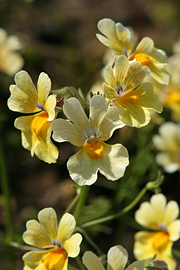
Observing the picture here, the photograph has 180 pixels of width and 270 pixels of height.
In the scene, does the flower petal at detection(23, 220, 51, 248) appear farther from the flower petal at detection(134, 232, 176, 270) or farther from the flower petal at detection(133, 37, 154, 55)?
the flower petal at detection(133, 37, 154, 55)

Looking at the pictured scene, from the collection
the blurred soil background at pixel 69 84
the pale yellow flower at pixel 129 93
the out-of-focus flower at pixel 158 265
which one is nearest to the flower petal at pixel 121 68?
the pale yellow flower at pixel 129 93

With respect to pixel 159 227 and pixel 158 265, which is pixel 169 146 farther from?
pixel 158 265

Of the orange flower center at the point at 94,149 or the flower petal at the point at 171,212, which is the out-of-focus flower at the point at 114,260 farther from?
the flower petal at the point at 171,212

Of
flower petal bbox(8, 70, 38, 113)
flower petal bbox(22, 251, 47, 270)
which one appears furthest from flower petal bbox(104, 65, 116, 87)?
flower petal bbox(22, 251, 47, 270)

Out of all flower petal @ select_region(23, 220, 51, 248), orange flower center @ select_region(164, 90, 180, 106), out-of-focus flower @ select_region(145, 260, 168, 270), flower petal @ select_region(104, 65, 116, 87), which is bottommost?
flower petal @ select_region(23, 220, 51, 248)

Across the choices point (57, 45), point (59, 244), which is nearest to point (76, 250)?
point (59, 244)

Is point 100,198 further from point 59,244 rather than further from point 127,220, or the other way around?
point 59,244
